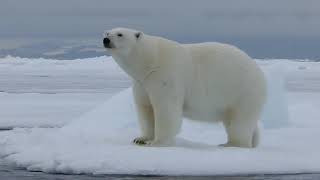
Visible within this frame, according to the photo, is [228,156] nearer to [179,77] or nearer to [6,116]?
[179,77]

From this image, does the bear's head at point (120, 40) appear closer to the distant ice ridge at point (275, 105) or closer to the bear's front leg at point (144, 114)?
the bear's front leg at point (144, 114)

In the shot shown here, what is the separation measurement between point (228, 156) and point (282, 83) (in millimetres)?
4307

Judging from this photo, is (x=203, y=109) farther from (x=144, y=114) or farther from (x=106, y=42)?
(x=106, y=42)

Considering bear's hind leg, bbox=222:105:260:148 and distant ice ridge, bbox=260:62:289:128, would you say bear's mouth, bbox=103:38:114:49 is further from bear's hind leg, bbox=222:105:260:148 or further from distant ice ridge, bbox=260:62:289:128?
distant ice ridge, bbox=260:62:289:128

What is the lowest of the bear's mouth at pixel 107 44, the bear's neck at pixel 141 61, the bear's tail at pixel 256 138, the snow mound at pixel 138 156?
the snow mound at pixel 138 156

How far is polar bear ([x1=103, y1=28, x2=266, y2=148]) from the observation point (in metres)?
5.94

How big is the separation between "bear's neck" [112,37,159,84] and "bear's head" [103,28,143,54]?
6cm

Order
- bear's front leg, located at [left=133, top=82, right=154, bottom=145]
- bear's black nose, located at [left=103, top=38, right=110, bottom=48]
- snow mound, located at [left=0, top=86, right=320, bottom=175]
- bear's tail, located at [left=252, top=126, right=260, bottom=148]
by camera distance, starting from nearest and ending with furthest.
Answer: snow mound, located at [left=0, top=86, right=320, bottom=175] → bear's black nose, located at [left=103, top=38, right=110, bottom=48] → bear's front leg, located at [left=133, top=82, right=154, bottom=145] → bear's tail, located at [left=252, top=126, right=260, bottom=148]

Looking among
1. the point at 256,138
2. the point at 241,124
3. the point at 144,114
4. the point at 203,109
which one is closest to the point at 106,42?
the point at 144,114

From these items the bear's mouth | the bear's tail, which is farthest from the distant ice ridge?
the bear's mouth

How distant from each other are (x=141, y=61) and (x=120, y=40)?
0.27 m

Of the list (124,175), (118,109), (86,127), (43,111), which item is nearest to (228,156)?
(124,175)

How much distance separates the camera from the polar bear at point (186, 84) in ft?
19.5

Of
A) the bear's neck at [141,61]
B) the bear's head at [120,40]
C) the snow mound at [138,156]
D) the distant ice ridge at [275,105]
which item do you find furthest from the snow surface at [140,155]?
the distant ice ridge at [275,105]
